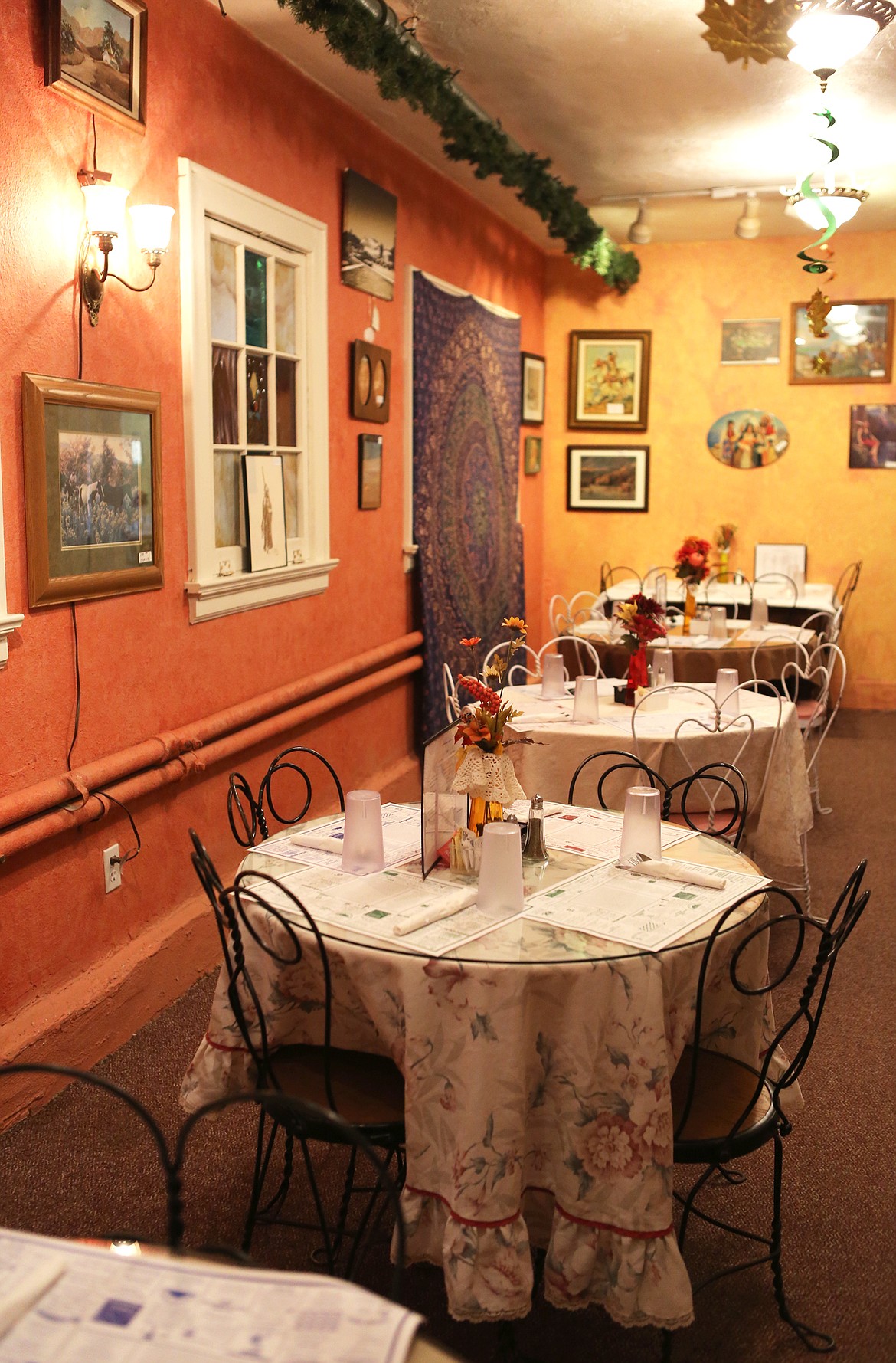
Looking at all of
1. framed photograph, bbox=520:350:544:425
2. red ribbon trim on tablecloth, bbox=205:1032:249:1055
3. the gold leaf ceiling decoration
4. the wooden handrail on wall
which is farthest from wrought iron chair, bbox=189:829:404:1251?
framed photograph, bbox=520:350:544:425

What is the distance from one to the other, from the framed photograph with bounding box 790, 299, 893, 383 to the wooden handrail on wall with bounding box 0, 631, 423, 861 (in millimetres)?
4212

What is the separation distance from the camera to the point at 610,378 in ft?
27.3

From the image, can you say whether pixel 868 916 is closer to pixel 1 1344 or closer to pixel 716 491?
pixel 1 1344

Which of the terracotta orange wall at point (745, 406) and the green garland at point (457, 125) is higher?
the green garland at point (457, 125)

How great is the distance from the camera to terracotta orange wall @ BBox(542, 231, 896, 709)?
26.0 feet

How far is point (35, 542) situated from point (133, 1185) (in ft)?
5.02

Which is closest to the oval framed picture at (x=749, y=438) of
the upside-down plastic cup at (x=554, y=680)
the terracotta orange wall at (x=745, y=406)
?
the terracotta orange wall at (x=745, y=406)

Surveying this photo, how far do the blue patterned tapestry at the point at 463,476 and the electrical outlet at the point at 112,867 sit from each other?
2637 mm

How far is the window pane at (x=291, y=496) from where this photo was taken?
4.47m

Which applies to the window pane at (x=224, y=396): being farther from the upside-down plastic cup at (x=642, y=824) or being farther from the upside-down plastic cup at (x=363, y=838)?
the upside-down plastic cup at (x=642, y=824)

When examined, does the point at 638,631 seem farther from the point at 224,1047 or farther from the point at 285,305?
the point at 224,1047

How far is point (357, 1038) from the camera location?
225 cm

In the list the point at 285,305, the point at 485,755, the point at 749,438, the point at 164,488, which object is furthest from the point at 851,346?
the point at 485,755

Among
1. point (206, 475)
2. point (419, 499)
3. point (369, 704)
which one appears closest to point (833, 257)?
point (419, 499)
